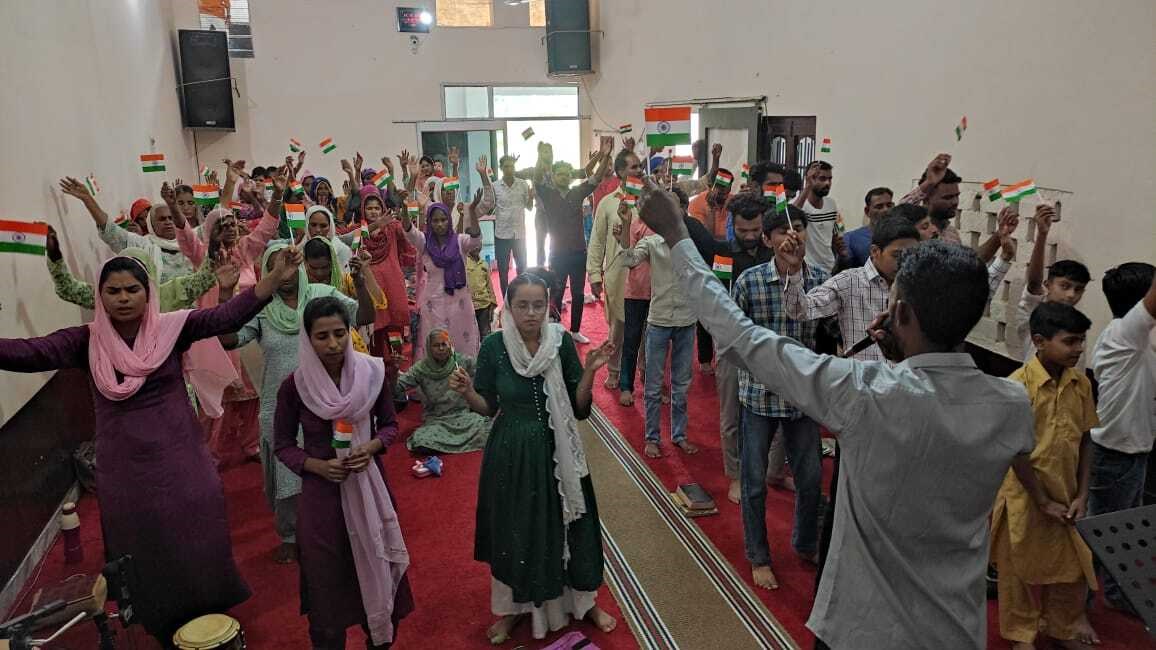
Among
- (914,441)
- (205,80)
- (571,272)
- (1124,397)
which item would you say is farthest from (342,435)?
(205,80)

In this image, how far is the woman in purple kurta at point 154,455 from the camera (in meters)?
2.45

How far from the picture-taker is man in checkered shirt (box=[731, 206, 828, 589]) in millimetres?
3143

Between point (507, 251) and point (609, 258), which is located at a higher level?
point (609, 258)

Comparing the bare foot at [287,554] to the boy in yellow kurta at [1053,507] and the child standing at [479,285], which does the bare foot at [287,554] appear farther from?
the boy in yellow kurta at [1053,507]

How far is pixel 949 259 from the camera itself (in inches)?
56.4

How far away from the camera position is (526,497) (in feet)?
8.81

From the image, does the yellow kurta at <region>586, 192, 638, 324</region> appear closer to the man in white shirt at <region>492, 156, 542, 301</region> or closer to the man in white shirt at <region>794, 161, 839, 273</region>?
the man in white shirt at <region>794, 161, 839, 273</region>

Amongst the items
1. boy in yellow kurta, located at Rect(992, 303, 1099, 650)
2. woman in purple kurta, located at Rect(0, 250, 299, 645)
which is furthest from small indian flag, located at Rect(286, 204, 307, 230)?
boy in yellow kurta, located at Rect(992, 303, 1099, 650)

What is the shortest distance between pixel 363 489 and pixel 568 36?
10079mm

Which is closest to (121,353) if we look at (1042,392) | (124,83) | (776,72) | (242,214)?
(1042,392)

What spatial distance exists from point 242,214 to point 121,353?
4.02 metres

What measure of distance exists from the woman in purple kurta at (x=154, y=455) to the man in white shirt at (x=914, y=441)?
1755 millimetres

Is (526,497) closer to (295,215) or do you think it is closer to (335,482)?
(335,482)

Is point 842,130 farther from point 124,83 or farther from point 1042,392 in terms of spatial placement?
point 124,83
